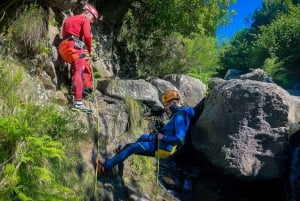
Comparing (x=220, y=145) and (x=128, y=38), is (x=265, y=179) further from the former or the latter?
(x=128, y=38)

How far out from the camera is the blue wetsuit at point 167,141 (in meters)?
7.07

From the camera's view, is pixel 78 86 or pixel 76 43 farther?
pixel 76 43

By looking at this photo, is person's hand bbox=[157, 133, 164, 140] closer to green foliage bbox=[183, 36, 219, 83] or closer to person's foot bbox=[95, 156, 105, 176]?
person's foot bbox=[95, 156, 105, 176]

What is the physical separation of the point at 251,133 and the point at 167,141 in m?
2.52

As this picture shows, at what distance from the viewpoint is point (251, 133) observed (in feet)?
28.8

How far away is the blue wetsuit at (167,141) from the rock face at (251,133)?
190 centimetres

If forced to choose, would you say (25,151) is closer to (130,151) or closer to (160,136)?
(130,151)

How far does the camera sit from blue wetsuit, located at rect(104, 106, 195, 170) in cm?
707

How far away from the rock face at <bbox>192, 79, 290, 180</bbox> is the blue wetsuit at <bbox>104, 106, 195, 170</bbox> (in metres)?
1.90

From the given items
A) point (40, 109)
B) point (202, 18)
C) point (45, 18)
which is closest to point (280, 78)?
point (202, 18)

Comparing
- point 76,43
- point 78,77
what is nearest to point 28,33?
point 76,43

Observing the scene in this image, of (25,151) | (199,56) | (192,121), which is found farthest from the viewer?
(199,56)

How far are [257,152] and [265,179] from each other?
60cm

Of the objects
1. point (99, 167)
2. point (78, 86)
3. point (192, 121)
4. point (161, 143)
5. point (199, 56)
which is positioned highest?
point (199, 56)
